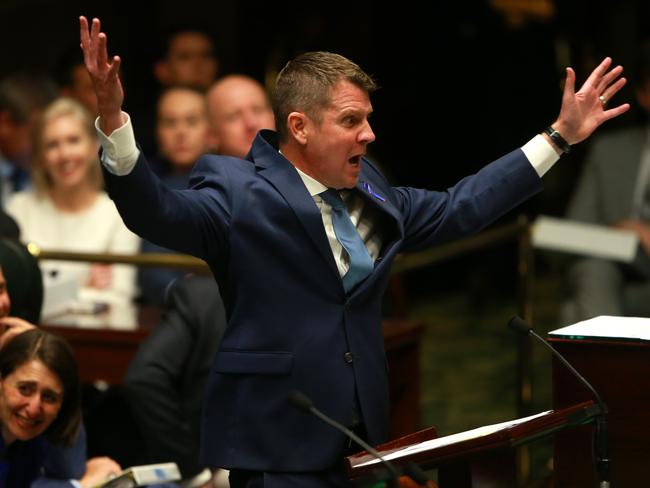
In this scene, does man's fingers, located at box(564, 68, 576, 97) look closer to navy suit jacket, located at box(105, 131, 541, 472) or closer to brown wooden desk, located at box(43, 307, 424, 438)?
navy suit jacket, located at box(105, 131, 541, 472)

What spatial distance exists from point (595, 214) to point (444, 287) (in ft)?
10.1

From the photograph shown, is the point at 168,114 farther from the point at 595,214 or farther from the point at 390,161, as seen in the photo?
the point at 390,161

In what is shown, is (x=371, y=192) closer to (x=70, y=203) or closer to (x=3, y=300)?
(x=3, y=300)

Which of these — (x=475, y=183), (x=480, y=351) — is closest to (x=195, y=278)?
(x=475, y=183)

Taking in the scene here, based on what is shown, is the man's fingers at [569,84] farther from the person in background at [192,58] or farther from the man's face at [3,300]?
the person in background at [192,58]

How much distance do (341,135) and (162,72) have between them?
3987 millimetres

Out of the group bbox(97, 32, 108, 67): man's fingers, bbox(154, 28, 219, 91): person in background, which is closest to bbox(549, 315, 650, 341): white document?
bbox(97, 32, 108, 67): man's fingers

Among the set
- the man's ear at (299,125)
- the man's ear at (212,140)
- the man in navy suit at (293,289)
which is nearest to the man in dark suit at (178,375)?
the man's ear at (212,140)

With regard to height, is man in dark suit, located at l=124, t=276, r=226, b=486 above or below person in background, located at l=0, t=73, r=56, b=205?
below

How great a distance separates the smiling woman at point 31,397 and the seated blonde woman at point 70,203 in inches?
74.9

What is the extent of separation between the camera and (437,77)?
8.33 metres

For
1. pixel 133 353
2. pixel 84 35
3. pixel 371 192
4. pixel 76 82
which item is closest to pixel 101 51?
pixel 84 35

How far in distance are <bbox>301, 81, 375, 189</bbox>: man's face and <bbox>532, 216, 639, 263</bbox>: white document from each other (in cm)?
240

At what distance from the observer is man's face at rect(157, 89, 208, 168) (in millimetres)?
5672
